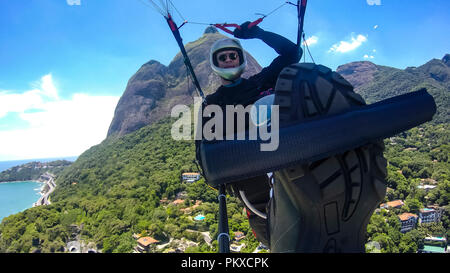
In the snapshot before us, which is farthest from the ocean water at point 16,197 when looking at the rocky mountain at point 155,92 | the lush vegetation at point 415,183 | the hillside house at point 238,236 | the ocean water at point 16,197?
the lush vegetation at point 415,183

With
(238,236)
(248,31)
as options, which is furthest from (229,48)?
(238,236)

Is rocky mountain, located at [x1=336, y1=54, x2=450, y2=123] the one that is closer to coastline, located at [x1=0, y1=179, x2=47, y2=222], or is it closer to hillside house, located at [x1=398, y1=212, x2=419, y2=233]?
hillside house, located at [x1=398, y1=212, x2=419, y2=233]

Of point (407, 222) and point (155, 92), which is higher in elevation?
point (155, 92)

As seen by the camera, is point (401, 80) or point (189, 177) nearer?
point (189, 177)

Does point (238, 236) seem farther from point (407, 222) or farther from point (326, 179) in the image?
point (326, 179)

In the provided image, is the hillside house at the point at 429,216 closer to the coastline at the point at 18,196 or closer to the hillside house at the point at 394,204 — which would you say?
the hillside house at the point at 394,204
